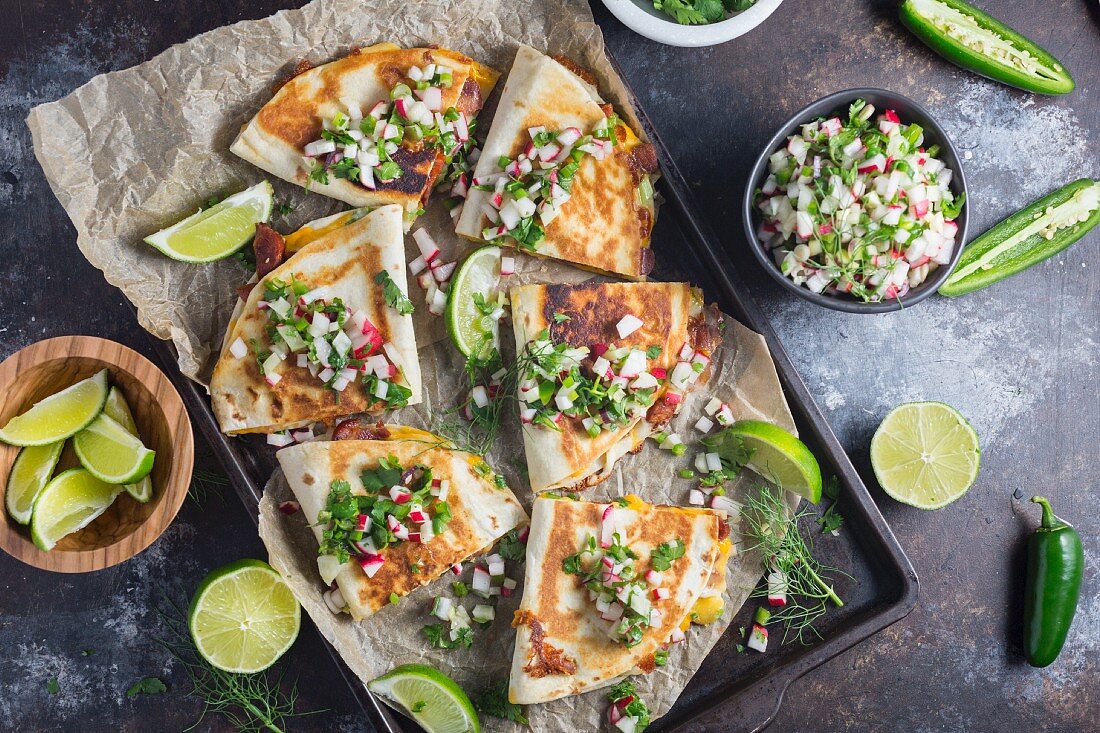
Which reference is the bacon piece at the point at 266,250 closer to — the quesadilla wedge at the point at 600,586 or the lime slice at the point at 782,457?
the quesadilla wedge at the point at 600,586

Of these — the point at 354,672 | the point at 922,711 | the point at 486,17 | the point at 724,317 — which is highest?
the point at 486,17

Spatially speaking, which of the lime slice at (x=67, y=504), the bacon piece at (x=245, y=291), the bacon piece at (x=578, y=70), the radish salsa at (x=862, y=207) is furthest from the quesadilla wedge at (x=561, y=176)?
the lime slice at (x=67, y=504)

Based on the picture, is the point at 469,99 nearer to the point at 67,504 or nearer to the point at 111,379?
the point at 111,379

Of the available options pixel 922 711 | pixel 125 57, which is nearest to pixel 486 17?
pixel 125 57

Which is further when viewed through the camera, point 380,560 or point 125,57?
point 125,57

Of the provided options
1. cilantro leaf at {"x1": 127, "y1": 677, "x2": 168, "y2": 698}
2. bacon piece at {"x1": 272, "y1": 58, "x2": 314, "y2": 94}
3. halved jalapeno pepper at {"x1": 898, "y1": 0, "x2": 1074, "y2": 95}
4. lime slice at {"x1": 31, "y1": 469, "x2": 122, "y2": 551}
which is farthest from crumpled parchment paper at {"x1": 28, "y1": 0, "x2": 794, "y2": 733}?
halved jalapeno pepper at {"x1": 898, "y1": 0, "x2": 1074, "y2": 95}

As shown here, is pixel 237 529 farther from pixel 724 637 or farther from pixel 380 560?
pixel 724 637

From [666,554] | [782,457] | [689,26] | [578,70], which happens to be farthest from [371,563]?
[689,26]
